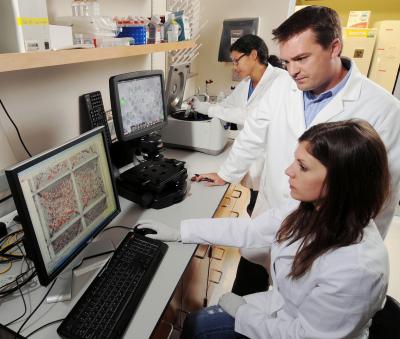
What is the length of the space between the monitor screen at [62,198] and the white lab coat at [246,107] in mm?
949

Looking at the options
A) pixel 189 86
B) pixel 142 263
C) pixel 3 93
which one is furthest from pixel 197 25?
pixel 142 263

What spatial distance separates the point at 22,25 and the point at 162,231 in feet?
2.59

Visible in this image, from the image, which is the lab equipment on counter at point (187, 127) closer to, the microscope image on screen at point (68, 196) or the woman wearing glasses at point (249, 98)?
the woman wearing glasses at point (249, 98)

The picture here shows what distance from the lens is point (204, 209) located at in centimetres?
137

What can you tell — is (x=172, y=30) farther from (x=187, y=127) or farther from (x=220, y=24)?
(x=220, y=24)

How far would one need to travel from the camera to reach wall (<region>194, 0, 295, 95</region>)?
9.11ft

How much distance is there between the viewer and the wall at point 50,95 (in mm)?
1216

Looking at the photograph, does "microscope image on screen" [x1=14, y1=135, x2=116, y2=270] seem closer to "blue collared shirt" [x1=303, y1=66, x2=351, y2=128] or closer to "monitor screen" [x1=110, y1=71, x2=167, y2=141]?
"monitor screen" [x1=110, y1=71, x2=167, y2=141]

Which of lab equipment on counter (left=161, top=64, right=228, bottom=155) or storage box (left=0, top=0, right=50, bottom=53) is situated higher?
storage box (left=0, top=0, right=50, bottom=53)

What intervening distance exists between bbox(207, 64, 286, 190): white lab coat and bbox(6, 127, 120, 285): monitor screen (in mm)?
949

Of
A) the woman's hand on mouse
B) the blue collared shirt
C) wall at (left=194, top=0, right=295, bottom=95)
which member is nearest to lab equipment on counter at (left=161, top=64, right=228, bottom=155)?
the blue collared shirt

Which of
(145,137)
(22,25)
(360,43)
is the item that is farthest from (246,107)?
(360,43)

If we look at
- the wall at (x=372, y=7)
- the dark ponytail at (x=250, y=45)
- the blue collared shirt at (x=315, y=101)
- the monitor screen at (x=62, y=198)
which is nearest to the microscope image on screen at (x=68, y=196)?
the monitor screen at (x=62, y=198)

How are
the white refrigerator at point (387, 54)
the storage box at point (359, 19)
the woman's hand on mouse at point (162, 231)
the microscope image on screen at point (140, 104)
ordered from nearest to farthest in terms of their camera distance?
the woman's hand on mouse at point (162, 231), the microscope image on screen at point (140, 104), the white refrigerator at point (387, 54), the storage box at point (359, 19)
